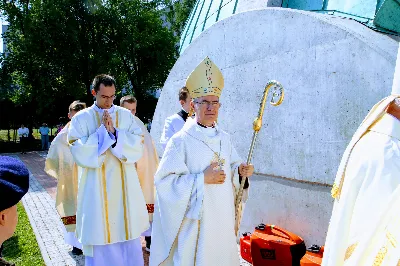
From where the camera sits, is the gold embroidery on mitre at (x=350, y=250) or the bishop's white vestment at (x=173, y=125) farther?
the bishop's white vestment at (x=173, y=125)

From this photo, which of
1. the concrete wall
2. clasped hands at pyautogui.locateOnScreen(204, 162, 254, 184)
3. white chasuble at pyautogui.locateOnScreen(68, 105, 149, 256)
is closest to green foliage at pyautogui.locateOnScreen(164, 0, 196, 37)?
the concrete wall

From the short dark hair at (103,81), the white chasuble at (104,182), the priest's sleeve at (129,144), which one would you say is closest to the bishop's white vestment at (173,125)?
the priest's sleeve at (129,144)

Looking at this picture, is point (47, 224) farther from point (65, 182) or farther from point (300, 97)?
point (300, 97)

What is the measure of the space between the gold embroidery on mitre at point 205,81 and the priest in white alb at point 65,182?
2715 millimetres

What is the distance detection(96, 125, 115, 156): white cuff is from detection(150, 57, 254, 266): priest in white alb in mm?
1044

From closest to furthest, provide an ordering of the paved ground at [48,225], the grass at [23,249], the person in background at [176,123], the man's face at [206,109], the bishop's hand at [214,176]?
the bishop's hand at [214,176], the man's face at [206,109], the grass at [23,249], the paved ground at [48,225], the person in background at [176,123]

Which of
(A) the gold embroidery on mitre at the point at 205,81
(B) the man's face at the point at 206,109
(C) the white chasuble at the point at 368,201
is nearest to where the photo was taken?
(C) the white chasuble at the point at 368,201

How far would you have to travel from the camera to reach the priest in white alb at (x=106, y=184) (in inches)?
173

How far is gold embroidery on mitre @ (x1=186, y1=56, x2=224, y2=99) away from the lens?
3.58 metres

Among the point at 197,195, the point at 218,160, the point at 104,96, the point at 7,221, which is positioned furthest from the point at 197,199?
the point at 7,221

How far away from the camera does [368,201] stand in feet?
7.67

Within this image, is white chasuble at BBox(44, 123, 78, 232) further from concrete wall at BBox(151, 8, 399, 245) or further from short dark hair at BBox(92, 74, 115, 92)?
concrete wall at BBox(151, 8, 399, 245)

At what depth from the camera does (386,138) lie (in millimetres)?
2461

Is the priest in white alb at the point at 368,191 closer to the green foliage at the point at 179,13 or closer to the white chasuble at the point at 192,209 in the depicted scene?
the white chasuble at the point at 192,209
